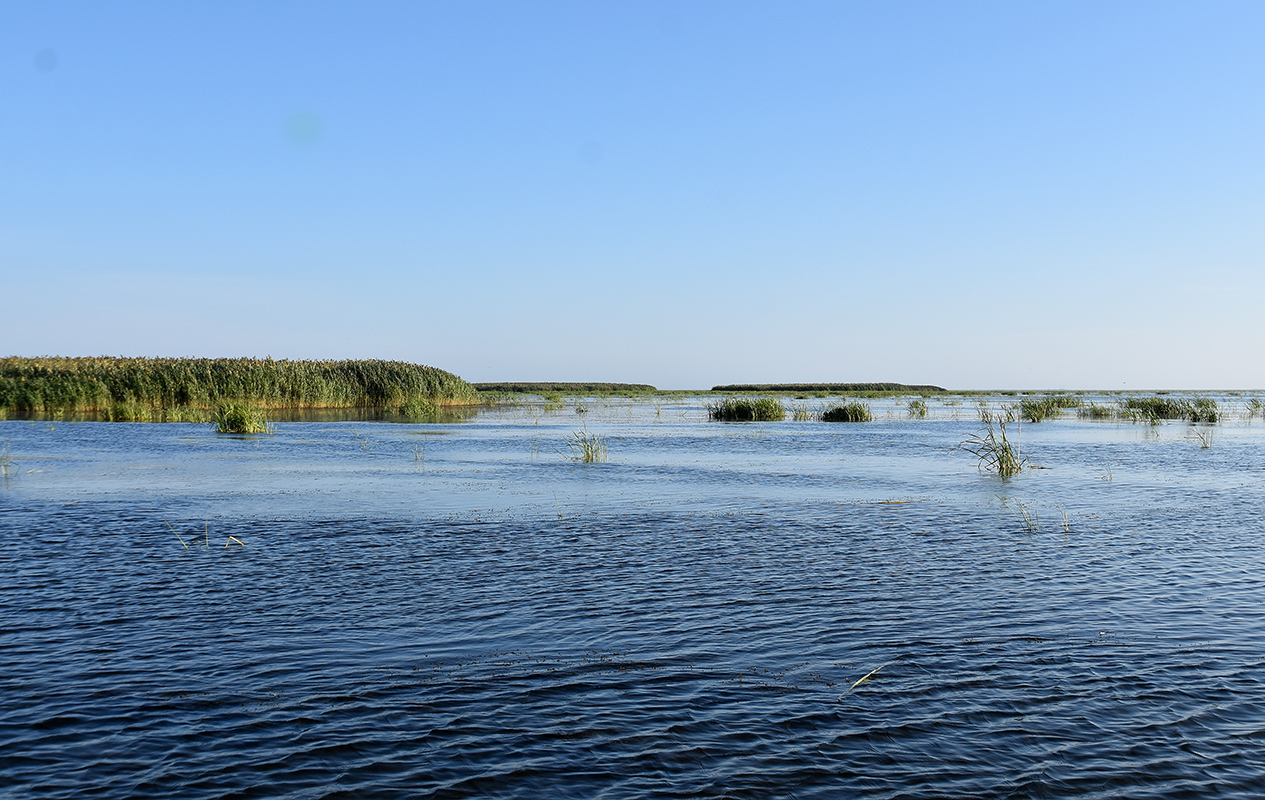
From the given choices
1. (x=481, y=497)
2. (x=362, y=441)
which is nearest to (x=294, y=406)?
(x=362, y=441)

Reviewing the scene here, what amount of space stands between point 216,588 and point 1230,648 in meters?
11.0

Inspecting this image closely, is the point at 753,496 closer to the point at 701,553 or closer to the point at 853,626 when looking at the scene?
the point at 701,553

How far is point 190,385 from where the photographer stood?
53500 mm

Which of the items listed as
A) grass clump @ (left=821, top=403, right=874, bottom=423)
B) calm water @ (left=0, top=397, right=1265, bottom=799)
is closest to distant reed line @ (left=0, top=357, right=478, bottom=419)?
grass clump @ (left=821, top=403, right=874, bottom=423)

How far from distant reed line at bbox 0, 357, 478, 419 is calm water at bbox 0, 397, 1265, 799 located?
119ft

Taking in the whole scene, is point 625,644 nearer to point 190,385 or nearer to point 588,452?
point 588,452

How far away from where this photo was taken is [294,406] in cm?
6331

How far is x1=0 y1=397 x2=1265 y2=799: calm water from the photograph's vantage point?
6.21 meters

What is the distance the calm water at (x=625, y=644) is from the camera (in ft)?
20.4

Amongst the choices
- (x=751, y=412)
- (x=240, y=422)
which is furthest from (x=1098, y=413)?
(x=240, y=422)

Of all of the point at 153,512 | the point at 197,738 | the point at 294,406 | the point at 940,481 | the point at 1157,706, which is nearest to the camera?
the point at 197,738

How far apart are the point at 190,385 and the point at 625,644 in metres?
51.6

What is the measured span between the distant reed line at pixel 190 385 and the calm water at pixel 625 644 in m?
36.3

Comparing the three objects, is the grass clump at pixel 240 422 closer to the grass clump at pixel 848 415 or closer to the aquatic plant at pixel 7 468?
the aquatic plant at pixel 7 468
